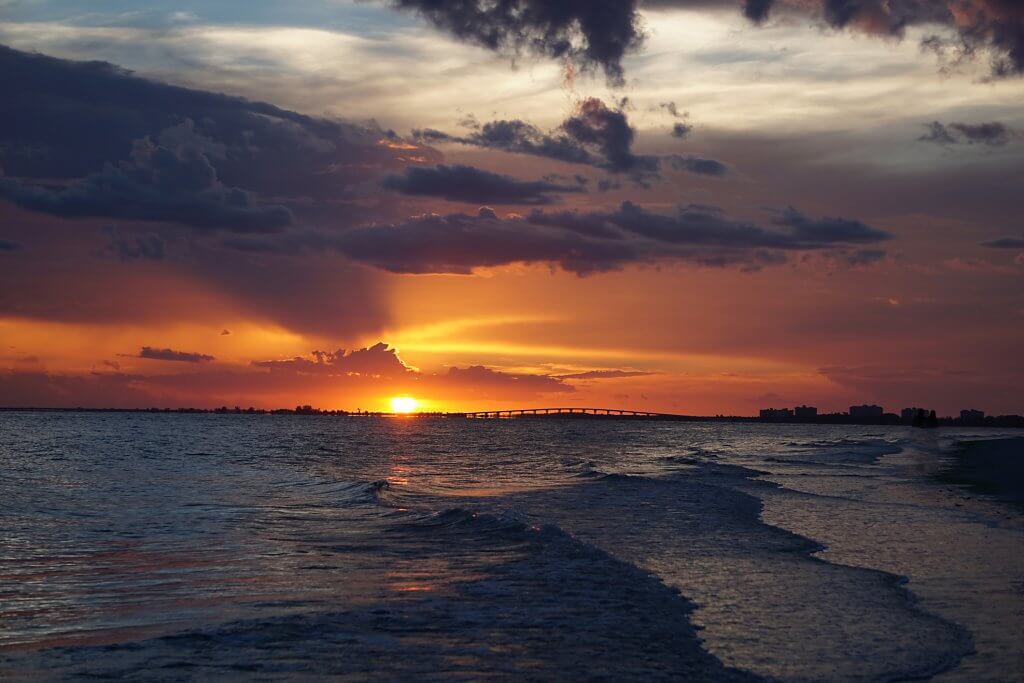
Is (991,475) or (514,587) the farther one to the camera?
(991,475)

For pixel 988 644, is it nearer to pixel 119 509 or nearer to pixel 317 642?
pixel 317 642

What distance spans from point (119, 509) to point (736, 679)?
93.8ft

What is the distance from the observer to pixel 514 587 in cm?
1928

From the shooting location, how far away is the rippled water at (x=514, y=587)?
13.2m

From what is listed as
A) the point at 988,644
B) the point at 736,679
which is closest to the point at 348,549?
the point at 736,679

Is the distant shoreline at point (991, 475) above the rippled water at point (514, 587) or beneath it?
above

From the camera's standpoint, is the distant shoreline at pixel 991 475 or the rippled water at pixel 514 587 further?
the distant shoreline at pixel 991 475

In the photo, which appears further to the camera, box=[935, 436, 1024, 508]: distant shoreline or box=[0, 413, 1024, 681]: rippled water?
box=[935, 436, 1024, 508]: distant shoreline

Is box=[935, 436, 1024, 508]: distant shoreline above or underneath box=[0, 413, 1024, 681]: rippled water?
above

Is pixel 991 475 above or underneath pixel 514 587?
above

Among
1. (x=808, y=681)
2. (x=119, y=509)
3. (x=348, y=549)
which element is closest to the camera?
(x=808, y=681)

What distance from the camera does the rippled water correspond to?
13.2 metres

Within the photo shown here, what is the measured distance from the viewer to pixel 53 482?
48219 millimetres

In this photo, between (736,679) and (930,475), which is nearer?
(736,679)
